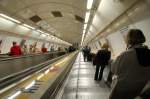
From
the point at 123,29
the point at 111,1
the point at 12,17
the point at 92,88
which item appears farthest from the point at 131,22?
the point at 12,17

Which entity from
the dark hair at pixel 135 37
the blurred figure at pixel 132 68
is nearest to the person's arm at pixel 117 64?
the blurred figure at pixel 132 68

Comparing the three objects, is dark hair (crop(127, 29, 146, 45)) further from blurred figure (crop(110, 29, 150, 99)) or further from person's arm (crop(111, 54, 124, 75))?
person's arm (crop(111, 54, 124, 75))

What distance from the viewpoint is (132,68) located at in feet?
12.0

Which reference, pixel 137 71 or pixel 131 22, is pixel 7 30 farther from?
pixel 137 71

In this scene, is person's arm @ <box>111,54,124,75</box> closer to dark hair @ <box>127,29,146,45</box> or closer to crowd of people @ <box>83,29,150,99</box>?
crowd of people @ <box>83,29,150,99</box>

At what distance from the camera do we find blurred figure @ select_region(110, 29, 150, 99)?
365 cm

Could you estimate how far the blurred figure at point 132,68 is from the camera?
365 cm

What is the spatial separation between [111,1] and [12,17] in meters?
6.16

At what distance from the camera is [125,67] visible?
12.1 ft

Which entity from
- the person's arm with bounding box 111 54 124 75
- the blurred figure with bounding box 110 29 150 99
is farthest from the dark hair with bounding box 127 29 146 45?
the person's arm with bounding box 111 54 124 75

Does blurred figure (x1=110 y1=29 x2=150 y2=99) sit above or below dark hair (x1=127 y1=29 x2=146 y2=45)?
below

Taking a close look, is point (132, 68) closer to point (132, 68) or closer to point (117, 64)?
point (132, 68)

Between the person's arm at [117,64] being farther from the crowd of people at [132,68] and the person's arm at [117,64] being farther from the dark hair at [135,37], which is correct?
the dark hair at [135,37]

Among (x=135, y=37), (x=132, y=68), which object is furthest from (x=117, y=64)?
(x=135, y=37)
